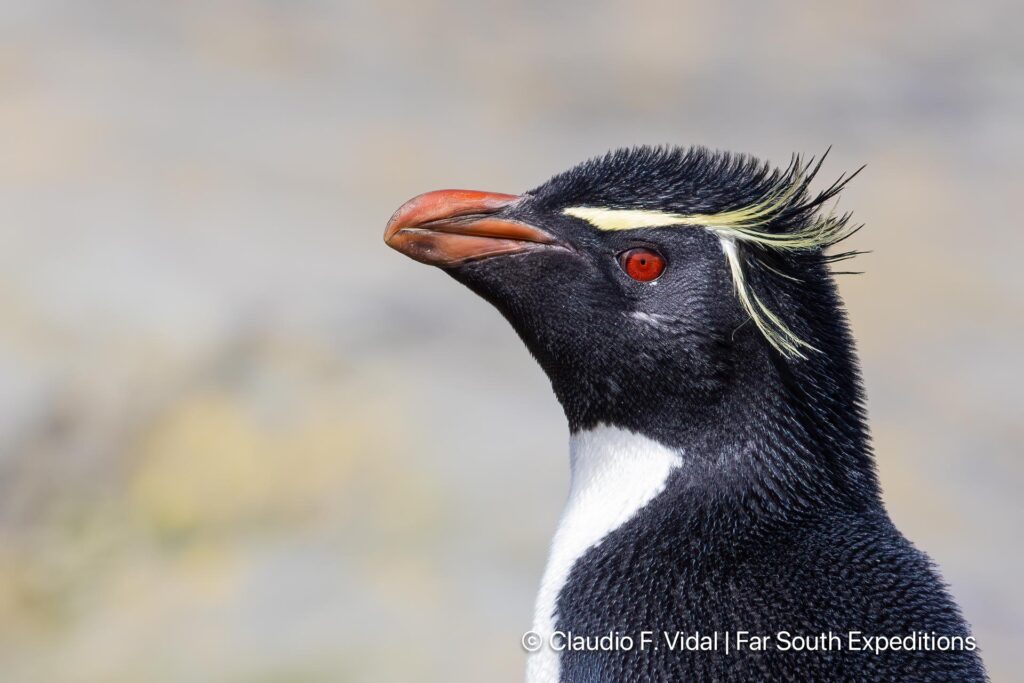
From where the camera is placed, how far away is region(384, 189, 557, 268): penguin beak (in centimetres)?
167

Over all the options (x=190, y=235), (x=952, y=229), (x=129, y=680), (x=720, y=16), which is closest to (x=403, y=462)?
(x=129, y=680)

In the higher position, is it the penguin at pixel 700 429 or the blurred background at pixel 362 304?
the blurred background at pixel 362 304

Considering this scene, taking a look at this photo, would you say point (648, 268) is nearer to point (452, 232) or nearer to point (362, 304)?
point (452, 232)

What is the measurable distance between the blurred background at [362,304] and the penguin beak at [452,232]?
1.65 meters

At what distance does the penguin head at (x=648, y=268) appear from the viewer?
1.54m

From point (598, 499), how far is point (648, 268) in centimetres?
30

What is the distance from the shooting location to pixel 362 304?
4.11 metres

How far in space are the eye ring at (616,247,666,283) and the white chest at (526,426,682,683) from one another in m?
0.20

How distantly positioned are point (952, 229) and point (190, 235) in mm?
2791

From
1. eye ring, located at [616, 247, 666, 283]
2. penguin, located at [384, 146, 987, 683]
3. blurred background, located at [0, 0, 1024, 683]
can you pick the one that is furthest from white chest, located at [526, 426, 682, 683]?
blurred background, located at [0, 0, 1024, 683]

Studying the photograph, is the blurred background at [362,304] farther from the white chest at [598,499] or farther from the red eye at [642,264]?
the red eye at [642,264]
